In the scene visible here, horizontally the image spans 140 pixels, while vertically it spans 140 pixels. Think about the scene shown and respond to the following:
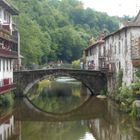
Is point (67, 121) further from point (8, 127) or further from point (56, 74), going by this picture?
point (56, 74)

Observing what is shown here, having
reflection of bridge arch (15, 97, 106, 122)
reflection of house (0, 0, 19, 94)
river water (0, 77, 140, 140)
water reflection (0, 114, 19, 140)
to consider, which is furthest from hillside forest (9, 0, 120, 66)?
water reflection (0, 114, 19, 140)

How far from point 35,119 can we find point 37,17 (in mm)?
100777

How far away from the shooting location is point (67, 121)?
50531 millimetres

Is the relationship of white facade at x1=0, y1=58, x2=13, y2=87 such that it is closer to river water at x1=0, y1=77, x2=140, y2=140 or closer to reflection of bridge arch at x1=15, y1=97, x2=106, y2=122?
river water at x1=0, y1=77, x2=140, y2=140

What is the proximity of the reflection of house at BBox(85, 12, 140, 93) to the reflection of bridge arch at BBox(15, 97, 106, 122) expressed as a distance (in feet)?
18.6

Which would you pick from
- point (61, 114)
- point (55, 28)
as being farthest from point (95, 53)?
point (55, 28)

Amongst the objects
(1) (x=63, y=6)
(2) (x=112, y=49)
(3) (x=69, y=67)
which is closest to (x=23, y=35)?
(3) (x=69, y=67)

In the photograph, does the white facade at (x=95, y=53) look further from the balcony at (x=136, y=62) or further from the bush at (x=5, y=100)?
the bush at (x=5, y=100)

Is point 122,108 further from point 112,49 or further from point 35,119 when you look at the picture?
point 112,49

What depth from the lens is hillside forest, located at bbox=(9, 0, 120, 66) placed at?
9878 cm

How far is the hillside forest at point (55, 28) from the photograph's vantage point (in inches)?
3889

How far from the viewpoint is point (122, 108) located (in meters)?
53.4

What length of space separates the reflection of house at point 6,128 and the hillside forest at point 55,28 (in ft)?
145

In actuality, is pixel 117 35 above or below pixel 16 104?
above
